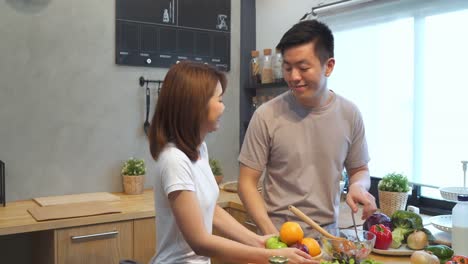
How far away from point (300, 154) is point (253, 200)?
0.24 metres

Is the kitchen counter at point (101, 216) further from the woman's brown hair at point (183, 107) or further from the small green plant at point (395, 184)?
the woman's brown hair at point (183, 107)

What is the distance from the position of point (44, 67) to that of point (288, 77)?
61.5 inches

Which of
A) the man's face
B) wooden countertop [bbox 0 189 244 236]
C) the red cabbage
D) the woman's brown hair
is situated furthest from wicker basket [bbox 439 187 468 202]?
the woman's brown hair

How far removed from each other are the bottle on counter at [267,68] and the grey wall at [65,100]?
2.13ft

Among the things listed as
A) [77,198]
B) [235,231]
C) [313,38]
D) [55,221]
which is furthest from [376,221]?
[77,198]

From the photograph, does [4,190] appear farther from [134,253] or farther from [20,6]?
[20,6]

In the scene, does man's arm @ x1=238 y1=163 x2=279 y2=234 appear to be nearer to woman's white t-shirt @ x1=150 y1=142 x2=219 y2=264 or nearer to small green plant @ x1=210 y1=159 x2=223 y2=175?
woman's white t-shirt @ x1=150 y1=142 x2=219 y2=264

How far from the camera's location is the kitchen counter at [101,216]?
1.98 meters

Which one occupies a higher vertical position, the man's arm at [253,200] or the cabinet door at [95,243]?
the man's arm at [253,200]

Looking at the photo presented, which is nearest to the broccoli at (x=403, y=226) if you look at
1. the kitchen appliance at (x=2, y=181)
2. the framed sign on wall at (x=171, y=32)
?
the framed sign on wall at (x=171, y=32)

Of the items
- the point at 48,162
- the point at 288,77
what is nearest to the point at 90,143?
the point at 48,162

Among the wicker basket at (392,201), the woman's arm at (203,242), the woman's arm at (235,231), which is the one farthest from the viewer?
the wicker basket at (392,201)

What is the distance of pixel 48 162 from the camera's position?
2.61 metres

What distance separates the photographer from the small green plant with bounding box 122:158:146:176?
Result: 2.78 metres
